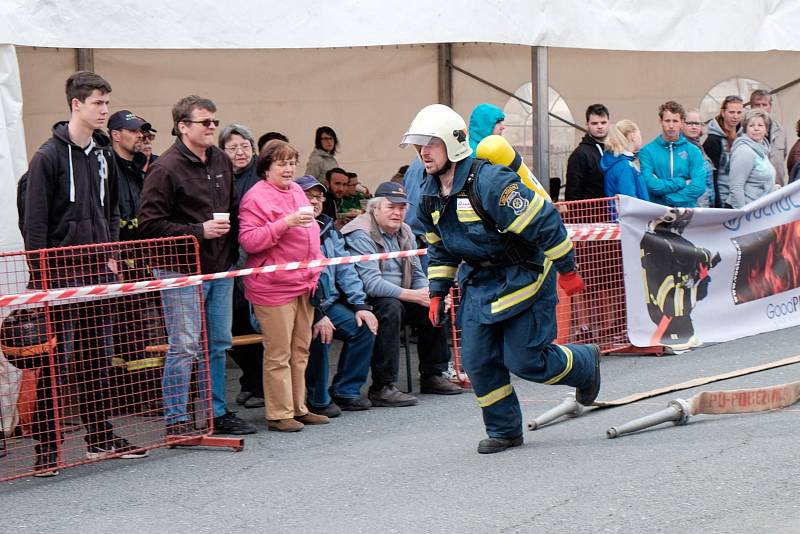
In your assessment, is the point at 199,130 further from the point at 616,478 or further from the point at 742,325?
the point at 742,325

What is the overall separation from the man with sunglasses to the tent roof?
2.63 ft

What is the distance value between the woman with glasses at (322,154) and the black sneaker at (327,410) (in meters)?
4.49

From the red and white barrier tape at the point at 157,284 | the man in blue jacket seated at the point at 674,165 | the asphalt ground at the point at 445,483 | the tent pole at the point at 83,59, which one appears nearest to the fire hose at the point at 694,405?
the asphalt ground at the point at 445,483

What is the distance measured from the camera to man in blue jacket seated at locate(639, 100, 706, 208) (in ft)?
34.4

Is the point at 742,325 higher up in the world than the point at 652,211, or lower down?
lower down

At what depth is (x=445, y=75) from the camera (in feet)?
43.9

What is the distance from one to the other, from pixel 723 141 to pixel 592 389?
5.64 metres

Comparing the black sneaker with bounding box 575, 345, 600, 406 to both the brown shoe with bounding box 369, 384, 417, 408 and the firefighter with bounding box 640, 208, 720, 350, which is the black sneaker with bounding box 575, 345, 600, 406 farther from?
the firefighter with bounding box 640, 208, 720, 350

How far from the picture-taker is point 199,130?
7254mm

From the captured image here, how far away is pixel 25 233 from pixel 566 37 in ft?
16.2

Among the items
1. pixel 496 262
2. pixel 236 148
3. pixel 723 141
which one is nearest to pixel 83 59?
pixel 236 148

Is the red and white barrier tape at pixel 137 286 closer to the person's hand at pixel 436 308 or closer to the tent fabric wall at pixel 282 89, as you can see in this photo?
the person's hand at pixel 436 308

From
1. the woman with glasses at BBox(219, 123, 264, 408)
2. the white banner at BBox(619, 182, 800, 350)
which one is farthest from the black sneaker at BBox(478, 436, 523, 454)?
the white banner at BBox(619, 182, 800, 350)

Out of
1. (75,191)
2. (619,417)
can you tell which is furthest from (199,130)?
(619,417)
